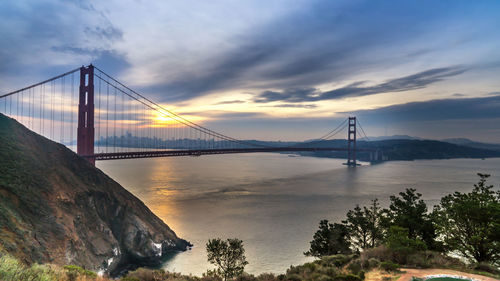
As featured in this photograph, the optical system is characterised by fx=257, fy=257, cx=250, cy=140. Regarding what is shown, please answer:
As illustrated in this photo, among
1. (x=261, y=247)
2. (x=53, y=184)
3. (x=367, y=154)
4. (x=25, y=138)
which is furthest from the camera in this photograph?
(x=367, y=154)

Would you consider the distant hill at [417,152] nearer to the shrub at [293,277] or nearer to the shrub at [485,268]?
the shrub at [485,268]

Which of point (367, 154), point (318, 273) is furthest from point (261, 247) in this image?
point (367, 154)

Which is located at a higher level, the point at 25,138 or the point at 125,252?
the point at 25,138

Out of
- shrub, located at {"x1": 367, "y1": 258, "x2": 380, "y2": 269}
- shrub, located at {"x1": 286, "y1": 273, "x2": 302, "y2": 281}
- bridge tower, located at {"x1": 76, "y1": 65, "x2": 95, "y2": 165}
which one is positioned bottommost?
shrub, located at {"x1": 286, "y1": 273, "x2": 302, "y2": 281}

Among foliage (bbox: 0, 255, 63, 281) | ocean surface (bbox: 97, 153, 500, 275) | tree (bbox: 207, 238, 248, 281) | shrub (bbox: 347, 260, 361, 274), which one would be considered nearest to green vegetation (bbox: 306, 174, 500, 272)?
shrub (bbox: 347, 260, 361, 274)

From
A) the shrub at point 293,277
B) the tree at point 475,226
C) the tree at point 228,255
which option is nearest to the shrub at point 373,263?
the shrub at point 293,277

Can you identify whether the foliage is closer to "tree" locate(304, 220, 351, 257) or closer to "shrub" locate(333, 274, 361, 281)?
"shrub" locate(333, 274, 361, 281)

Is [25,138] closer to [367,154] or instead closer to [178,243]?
[178,243]
